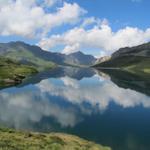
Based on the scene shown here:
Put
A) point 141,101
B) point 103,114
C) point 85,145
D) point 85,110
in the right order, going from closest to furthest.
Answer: point 85,145 → point 103,114 → point 85,110 → point 141,101

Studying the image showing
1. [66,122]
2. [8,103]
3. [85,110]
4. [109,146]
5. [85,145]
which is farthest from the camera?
[8,103]

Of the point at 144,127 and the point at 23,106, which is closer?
the point at 144,127

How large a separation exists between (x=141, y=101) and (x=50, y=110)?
1714 inches

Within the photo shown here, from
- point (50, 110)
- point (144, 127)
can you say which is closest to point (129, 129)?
point (144, 127)

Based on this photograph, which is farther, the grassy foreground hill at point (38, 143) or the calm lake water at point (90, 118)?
the calm lake water at point (90, 118)

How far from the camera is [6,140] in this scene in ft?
150

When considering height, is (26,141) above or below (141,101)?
below

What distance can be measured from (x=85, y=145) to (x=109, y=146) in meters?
7.85

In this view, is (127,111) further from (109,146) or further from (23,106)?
(109,146)

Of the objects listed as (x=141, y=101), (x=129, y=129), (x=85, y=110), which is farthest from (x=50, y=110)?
(x=141, y=101)

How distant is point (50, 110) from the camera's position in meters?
105

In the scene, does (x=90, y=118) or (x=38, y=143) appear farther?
(x=90, y=118)

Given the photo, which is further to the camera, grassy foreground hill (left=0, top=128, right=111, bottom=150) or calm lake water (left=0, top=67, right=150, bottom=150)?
calm lake water (left=0, top=67, right=150, bottom=150)

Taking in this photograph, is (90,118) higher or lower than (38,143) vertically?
higher
